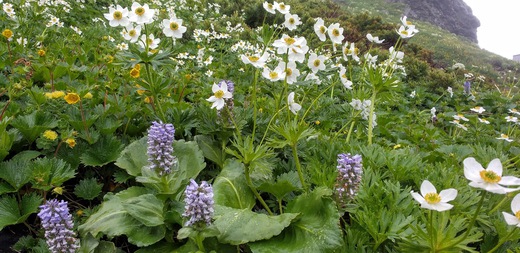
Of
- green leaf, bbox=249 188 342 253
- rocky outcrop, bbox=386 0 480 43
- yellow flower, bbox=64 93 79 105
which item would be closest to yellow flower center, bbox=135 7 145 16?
yellow flower, bbox=64 93 79 105

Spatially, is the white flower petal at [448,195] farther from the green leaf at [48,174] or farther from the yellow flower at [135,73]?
the yellow flower at [135,73]

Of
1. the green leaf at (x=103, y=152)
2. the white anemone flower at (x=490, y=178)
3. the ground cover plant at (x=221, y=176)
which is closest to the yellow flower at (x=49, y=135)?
the ground cover plant at (x=221, y=176)

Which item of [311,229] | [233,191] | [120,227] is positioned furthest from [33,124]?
[311,229]

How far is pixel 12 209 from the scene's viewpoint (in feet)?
5.21

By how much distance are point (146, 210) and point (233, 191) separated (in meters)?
0.40

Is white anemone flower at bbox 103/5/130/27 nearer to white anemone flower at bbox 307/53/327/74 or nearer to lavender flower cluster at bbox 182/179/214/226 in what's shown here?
white anemone flower at bbox 307/53/327/74

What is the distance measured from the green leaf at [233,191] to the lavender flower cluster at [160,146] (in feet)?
1.08

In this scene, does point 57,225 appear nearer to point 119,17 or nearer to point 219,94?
point 219,94

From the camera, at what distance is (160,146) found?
1.36m

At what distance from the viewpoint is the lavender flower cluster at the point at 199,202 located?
111 centimetres

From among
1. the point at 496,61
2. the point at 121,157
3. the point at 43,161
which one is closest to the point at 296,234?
the point at 121,157

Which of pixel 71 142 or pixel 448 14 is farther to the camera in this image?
pixel 448 14

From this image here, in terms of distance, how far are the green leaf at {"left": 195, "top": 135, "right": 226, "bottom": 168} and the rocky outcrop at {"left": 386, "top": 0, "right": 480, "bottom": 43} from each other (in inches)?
1412

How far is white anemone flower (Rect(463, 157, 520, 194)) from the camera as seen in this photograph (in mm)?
961
